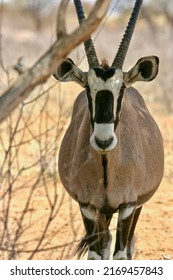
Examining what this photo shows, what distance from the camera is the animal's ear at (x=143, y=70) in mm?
5289

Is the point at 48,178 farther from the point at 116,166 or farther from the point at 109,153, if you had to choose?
the point at 109,153

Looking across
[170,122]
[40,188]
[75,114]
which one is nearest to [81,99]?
[75,114]

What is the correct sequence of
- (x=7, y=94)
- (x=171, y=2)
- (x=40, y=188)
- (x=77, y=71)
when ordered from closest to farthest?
1. (x=7, y=94)
2. (x=77, y=71)
3. (x=40, y=188)
4. (x=171, y=2)

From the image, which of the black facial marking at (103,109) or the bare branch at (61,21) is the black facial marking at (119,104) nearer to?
the black facial marking at (103,109)

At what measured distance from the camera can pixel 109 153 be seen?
5.34 m

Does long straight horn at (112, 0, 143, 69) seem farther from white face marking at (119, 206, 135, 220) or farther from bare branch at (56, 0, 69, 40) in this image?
bare branch at (56, 0, 69, 40)

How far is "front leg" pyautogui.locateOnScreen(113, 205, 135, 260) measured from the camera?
554 cm

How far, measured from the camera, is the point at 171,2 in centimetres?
2984

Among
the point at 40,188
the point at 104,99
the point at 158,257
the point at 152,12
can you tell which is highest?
the point at 152,12

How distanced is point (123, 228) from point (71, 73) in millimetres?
1185

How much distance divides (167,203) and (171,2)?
72.1 ft

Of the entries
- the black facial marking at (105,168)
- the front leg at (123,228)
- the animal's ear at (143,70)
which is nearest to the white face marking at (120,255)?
the front leg at (123,228)
